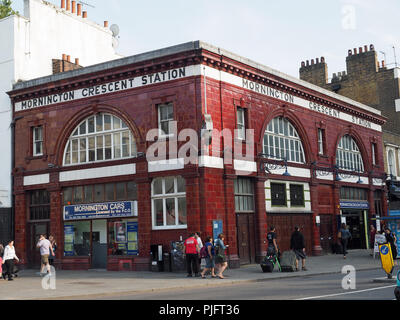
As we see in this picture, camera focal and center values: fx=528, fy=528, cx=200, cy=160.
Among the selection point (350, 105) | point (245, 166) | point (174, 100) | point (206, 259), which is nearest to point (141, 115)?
point (174, 100)

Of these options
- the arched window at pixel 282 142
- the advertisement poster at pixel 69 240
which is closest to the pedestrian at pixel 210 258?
the arched window at pixel 282 142

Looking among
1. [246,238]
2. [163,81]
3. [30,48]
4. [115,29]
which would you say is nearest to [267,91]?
[163,81]

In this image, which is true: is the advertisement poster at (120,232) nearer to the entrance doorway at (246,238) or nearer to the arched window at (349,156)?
the entrance doorway at (246,238)

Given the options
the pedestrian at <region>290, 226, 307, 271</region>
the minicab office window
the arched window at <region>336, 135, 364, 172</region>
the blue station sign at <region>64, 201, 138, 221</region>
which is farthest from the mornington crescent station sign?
the pedestrian at <region>290, 226, 307, 271</region>

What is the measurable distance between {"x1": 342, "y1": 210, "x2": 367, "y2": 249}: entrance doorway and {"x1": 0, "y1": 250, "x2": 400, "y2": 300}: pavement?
30.8 ft

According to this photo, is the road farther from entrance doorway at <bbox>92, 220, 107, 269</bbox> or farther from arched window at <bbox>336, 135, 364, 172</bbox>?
arched window at <bbox>336, 135, 364, 172</bbox>

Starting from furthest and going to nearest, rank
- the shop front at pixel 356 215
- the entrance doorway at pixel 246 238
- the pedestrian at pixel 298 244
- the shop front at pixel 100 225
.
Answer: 1. the shop front at pixel 356 215
2. the shop front at pixel 100 225
3. the entrance doorway at pixel 246 238
4. the pedestrian at pixel 298 244

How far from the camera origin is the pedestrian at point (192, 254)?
830 inches

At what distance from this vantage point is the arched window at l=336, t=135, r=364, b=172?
3534 cm

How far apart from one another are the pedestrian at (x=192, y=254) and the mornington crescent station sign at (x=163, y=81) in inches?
304

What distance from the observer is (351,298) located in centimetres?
1229

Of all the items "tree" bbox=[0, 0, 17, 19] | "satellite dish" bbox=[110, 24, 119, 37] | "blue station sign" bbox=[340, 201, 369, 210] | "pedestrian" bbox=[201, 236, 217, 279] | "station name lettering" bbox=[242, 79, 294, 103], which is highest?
"tree" bbox=[0, 0, 17, 19]

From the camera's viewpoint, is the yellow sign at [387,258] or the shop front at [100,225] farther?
the shop front at [100,225]
